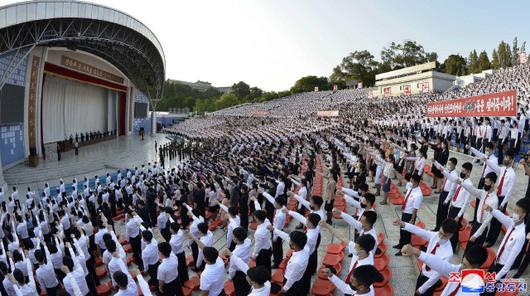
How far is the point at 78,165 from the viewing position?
1803 cm

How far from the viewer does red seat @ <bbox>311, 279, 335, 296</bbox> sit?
14.0ft

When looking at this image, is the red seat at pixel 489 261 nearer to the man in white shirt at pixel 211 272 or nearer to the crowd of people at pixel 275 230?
the crowd of people at pixel 275 230

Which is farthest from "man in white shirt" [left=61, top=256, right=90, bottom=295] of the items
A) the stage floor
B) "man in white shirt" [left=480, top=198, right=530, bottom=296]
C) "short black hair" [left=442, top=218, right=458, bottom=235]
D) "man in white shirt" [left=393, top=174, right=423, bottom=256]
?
the stage floor

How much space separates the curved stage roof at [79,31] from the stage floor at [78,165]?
547cm

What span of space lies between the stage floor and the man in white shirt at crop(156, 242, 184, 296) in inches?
516

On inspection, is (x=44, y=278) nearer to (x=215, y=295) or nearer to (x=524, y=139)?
(x=215, y=295)

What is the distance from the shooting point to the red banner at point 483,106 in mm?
8523

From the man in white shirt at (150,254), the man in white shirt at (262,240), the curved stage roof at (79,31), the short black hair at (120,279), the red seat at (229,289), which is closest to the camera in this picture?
the short black hair at (120,279)

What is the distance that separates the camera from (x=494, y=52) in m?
47.8

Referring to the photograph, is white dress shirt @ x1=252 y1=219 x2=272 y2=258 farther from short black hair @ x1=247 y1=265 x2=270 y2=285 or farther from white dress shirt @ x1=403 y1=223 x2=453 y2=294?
white dress shirt @ x1=403 y1=223 x2=453 y2=294

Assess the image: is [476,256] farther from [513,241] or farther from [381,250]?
[381,250]

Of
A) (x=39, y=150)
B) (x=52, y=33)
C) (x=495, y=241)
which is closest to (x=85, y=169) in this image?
(x=39, y=150)

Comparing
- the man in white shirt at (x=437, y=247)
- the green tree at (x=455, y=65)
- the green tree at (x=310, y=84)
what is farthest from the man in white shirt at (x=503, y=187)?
the green tree at (x=310, y=84)

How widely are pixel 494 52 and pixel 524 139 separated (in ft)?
156
